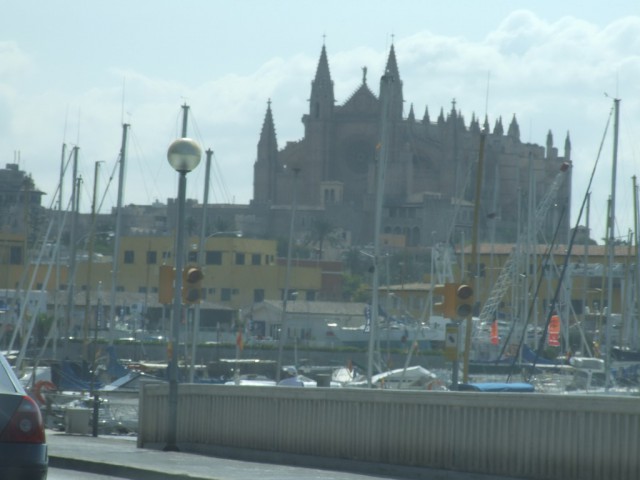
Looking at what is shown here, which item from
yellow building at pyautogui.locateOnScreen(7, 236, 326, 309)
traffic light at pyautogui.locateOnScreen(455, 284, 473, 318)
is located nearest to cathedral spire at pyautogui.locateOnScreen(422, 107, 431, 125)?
yellow building at pyautogui.locateOnScreen(7, 236, 326, 309)

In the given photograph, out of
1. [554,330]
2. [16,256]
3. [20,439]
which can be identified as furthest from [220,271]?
[20,439]

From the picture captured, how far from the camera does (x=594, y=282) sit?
7831cm

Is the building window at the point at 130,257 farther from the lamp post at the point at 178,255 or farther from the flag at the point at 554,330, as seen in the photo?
the lamp post at the point at 178,255

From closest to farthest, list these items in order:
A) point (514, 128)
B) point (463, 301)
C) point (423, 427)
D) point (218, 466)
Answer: point (423, 427) < point (218, 466) < point (463, 301) < point (514, 128)

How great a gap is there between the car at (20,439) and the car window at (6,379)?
33mm

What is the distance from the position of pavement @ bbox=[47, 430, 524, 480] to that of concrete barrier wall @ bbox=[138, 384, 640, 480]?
0.11 m

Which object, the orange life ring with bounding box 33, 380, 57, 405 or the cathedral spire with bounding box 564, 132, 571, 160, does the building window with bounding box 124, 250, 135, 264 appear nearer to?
the orange life ring with bounding box 33, 380, 57, 405

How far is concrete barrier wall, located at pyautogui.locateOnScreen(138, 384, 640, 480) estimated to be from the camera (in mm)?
10539

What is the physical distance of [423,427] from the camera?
39.3ft

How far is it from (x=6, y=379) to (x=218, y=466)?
4607mm

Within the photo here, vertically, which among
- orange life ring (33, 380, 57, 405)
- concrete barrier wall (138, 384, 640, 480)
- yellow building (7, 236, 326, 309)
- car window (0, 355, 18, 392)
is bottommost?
orange life ring (33, 380, 57, 405)

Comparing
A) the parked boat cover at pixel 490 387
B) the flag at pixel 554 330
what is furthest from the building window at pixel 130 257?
the parked boat cover at pixel 490 387

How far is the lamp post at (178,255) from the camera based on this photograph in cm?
1441

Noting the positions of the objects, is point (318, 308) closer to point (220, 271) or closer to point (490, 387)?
point (220, 271)
